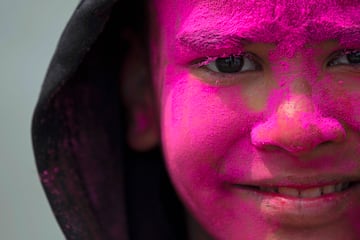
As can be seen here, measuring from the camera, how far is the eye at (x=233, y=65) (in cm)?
121

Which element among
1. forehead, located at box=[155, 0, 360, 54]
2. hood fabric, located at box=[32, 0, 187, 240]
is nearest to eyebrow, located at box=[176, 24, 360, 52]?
forehead, located at box=[155, 0, 360, 54]

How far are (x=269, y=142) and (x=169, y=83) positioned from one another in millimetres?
194

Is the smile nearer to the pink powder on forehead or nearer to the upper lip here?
the upper lip

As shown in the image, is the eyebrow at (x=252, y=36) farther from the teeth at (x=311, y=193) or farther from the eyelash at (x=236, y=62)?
the teeth at (x=311, y=193)

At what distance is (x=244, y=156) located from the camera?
1.20 meters

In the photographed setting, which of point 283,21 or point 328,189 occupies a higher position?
point 283,21

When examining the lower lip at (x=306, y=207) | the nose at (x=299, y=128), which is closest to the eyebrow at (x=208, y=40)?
the nose at (x=299, y=128)

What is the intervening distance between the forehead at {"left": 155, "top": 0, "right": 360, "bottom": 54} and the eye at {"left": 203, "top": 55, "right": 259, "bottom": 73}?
0.04m

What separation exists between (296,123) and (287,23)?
130 millimetres

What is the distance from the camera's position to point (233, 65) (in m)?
1.21

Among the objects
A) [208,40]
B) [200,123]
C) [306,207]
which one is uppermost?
[208,40]

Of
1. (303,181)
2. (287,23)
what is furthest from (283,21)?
(303,181)

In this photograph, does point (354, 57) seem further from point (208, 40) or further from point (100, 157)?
point (100, 157)

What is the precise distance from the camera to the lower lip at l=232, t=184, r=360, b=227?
1192mm
